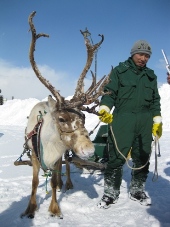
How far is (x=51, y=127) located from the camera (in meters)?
4.16

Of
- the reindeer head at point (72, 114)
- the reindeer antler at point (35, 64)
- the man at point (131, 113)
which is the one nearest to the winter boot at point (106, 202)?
the man at point (131, 113)

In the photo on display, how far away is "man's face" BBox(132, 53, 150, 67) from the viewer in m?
4.57

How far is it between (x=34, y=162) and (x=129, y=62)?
92.3 inches

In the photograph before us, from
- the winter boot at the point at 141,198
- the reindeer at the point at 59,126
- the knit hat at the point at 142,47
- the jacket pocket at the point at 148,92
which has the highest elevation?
the knit hat at the point at 142,47

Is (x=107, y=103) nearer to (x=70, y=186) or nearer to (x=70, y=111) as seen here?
(x=70, y=111)

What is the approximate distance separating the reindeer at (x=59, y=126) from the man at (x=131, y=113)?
0.96 ft

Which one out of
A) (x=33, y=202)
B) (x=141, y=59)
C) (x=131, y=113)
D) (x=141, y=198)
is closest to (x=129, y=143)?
(x=131, y=113)

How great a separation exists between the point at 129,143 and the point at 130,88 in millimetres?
923

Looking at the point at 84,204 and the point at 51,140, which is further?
the point at 84,204

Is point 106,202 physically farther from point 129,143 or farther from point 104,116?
point 104,116

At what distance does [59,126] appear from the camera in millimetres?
3945

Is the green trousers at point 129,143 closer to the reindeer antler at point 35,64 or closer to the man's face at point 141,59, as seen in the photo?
the man's face at point 141,59

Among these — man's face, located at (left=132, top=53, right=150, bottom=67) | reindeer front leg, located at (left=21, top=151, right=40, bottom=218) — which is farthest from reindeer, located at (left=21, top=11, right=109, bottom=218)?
man's face, located at (left=132, top=53, right=150, bottom=67)

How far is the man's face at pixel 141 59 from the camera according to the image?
4570 millimetres
